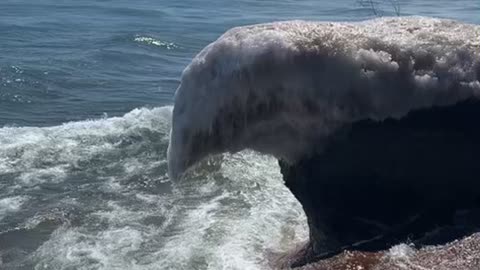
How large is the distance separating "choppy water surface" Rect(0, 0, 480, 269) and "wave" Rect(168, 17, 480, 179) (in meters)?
1.54

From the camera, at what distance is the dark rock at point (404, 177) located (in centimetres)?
664

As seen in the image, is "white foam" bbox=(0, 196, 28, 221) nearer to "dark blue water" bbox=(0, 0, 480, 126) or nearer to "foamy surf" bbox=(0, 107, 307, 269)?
"foamy surf" bbox=(0, 107, 307, 269)

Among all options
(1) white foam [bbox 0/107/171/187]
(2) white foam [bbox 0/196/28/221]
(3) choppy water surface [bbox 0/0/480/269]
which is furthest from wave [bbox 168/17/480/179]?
(1) white foam [bbox 0/107/171/187]

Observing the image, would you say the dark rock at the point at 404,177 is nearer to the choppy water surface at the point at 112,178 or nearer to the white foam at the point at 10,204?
the choppy water surface at the point at 112,178

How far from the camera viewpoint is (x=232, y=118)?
22.8 ft

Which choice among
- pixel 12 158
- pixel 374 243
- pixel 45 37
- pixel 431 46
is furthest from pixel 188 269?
pixel 45 37

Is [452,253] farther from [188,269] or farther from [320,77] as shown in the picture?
[188,269]

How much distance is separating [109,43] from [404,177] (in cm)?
1742

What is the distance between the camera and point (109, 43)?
2312 cm

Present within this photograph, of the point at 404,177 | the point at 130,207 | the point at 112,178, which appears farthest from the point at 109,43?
the point at 404,177

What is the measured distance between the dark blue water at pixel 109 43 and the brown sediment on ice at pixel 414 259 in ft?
32.3

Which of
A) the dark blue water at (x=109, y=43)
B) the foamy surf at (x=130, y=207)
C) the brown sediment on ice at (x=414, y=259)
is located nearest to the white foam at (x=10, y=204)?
the foamy surf at (x=130, y=207)

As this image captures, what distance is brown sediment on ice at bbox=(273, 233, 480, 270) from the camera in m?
5.68

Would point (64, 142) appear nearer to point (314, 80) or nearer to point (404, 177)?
point (314, 80)
